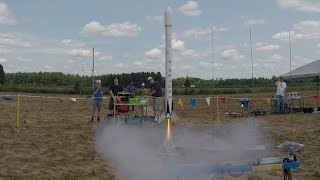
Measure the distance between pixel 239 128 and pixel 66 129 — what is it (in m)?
5.76

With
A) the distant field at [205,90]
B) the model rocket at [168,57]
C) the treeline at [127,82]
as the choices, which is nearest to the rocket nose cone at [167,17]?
the model rocket at [168,57]

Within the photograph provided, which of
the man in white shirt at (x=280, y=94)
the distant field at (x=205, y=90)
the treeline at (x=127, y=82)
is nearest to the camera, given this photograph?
the man in white shirt at (x=280, y=94)

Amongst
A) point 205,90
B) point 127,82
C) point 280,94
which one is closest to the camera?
point 280,94

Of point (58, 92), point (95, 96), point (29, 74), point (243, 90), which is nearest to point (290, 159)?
point (95, 96)

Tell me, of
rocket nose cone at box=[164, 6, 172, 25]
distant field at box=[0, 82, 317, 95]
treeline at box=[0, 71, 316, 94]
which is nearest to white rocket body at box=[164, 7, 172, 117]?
rocket nose cone at box=[164, 6, 172, 25]

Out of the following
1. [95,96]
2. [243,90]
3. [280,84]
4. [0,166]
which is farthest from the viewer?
[243,90]

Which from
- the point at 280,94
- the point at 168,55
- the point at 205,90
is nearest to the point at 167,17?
the point at 168,55

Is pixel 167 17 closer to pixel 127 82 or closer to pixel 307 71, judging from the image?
pixel 307 71

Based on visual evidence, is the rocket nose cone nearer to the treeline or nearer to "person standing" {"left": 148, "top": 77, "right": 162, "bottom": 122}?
"person standing" {"left": 148, "top": 77, "right": 162, "bottom": 122}

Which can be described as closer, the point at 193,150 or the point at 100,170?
the point at 100,170

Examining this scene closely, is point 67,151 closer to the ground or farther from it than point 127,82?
closer to the ground

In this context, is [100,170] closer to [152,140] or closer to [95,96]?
[152,140]

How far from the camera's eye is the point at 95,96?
16156 mm

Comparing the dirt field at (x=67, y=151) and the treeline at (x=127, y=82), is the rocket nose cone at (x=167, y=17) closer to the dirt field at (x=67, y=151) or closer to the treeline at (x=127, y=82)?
the dirt field at (x=67, y=151)
